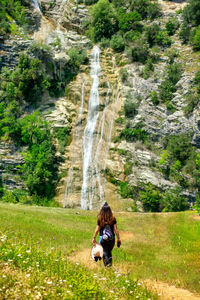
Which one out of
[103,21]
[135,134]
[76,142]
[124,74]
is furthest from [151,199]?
[103,21]

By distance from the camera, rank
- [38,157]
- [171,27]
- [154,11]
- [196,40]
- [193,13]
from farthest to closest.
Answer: [154,11], [171,27], [193,13], [196,40], [38,157]

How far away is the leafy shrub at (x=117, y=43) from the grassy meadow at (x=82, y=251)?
28136 mm

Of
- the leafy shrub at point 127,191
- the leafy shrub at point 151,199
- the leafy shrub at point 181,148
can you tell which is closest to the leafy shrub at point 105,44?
the leafy shrub at point 181,148

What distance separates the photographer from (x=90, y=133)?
29953 millimetres

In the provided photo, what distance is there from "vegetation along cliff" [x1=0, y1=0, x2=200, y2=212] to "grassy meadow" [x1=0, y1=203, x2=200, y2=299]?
23.2 ft

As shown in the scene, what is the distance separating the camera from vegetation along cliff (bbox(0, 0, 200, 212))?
83.9ft

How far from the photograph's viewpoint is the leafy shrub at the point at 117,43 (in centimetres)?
3894

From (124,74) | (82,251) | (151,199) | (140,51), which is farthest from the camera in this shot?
(140,51)

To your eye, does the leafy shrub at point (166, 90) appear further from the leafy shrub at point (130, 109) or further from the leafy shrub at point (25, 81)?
the leafy shrub at point (25, 81)

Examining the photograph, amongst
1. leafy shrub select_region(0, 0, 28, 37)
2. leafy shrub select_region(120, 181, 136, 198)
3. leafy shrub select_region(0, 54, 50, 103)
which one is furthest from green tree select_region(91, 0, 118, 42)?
leafy shrub select_region(120, 181, 136, 198)

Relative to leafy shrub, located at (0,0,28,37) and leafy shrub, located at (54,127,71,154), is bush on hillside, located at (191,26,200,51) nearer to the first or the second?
leafy shrub, located at (54,127,71,154)

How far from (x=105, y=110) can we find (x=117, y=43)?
1330cm

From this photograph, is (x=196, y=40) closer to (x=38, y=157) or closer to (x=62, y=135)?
(x=62, y=135)

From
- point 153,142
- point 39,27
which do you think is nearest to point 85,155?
point 153,142
